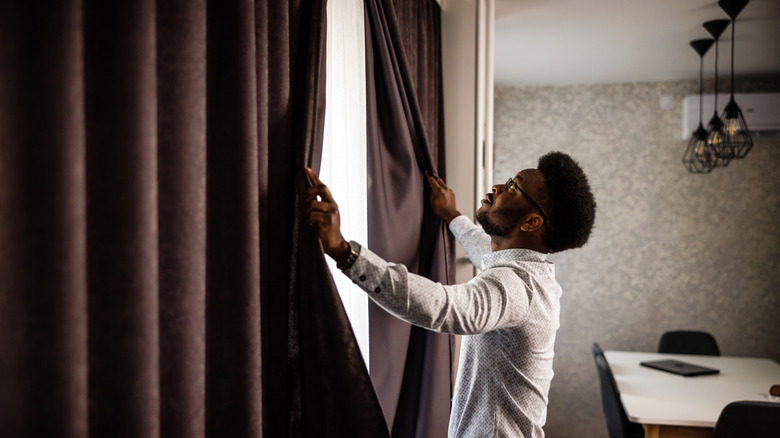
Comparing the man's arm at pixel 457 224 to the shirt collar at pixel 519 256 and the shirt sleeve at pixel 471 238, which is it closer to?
the shirt sleeve at pixel 471 238

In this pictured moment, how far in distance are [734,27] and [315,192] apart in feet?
9.06

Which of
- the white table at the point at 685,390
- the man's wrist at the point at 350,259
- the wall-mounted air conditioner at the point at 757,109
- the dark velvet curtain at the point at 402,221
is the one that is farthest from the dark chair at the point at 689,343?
the man's wrist at the point at 350,259

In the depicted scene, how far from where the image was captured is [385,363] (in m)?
1.37

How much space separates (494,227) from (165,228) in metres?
0.90

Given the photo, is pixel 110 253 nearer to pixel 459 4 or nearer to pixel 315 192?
pixel 315 192

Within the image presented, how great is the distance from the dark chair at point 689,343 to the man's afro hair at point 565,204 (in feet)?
8.52

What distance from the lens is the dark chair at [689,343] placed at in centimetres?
342

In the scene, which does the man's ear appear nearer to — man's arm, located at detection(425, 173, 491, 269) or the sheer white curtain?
man's arm, located at detection(425, 173, 491, 269)

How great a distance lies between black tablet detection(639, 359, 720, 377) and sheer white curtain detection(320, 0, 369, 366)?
2.24 metres

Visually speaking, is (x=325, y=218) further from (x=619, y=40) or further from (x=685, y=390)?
(x=619, y=40)

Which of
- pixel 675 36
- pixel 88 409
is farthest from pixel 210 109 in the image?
pixel 675 36

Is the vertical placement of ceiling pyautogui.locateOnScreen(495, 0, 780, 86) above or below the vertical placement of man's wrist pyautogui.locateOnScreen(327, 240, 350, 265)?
above

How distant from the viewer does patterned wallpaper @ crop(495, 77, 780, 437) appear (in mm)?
3824

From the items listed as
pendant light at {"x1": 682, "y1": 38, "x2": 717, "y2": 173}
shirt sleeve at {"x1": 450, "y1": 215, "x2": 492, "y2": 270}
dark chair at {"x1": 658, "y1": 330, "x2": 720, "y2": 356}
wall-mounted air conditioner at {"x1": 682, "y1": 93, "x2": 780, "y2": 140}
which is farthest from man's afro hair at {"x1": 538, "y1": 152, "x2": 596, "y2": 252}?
wall-mounted air conditioner at {"x1": 682, "y1": 93, "x2": 780, "y2": 140}
